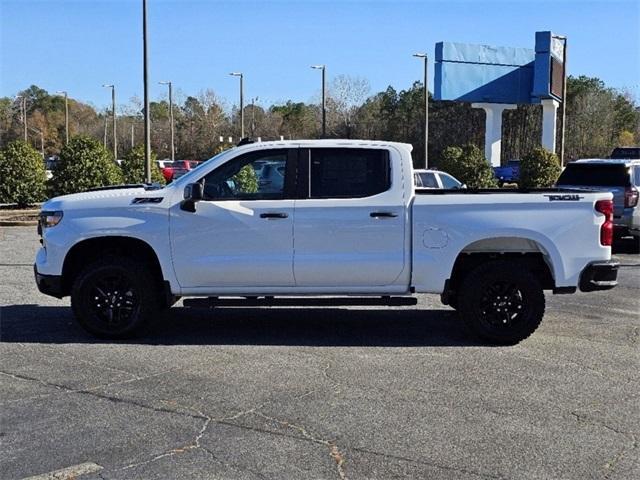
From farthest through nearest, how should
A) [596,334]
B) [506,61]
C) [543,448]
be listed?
[506,61] < [596,334] < [543,448]

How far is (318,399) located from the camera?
5.80 meters

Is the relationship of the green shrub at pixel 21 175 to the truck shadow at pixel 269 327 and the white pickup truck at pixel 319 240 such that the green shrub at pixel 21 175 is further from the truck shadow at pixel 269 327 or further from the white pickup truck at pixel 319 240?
the white pickup truck at pixel 319 240

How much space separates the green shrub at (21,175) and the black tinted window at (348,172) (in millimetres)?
18176

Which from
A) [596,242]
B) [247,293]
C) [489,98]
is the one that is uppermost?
[489,98]

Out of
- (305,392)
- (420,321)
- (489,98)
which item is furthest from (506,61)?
(305,392)

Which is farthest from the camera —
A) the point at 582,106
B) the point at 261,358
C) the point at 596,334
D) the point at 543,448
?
the point at 582,106

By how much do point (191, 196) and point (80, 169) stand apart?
15.4 meters

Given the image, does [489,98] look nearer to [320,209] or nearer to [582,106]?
[320,209]

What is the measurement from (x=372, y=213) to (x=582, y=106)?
66597 mm

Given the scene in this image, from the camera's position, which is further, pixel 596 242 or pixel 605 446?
pixel 596 242

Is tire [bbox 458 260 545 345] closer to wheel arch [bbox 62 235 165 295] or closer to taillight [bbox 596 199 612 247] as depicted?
taillight [bbox 596 199 612 247]

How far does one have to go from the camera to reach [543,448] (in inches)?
190

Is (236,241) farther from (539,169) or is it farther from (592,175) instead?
(539,169)

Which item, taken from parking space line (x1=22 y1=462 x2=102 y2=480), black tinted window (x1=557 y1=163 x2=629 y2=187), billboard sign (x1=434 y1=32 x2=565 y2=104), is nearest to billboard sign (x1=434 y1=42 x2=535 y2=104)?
billboard sign (x1=434 y1=32 x2=565 y2=104)
